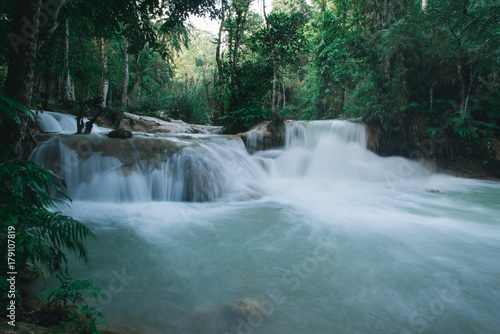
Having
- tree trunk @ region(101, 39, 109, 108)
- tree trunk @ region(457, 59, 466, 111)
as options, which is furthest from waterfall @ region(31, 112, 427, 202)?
tree trunk @ region(101, 39, 109, 108)

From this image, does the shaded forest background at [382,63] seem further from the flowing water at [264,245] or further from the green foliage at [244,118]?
the flowing water at [264,245]

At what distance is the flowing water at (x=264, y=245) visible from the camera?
1.89 metres

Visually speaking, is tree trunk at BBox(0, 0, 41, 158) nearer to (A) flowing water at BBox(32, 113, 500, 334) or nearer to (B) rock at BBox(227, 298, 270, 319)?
(A) flowing water at BBox(32, 113, 500, 334)

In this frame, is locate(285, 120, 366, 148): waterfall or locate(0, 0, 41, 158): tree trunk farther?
→ locate(285, 120, 366, 148): waterfall

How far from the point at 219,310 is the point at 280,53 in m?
11.2

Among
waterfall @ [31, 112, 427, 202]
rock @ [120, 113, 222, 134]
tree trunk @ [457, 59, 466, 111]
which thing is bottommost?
waterfall @ [31, 112, 427, 202]

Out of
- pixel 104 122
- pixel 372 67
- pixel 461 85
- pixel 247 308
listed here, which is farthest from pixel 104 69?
pixel 461 85

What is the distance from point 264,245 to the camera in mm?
3232

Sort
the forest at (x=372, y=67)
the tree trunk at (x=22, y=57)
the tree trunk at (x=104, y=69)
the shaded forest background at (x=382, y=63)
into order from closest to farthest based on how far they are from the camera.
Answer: the tree trunk at (x=22, y=57) < the forest at (x=372, y=67) < the shaded forest background at (x=382, y=63) < the tree trunk at (x=104, y=69)

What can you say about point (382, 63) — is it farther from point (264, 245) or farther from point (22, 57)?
point (22, 57)

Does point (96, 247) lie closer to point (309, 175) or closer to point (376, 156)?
point (309, 175)

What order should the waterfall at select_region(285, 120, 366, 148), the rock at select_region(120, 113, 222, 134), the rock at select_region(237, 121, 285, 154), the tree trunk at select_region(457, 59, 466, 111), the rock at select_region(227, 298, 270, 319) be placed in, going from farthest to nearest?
the rock at select_region(120, 113, 222, 134) → the waterfall at select_region(285, 120, 366, 148) → the rock at select_region(237, 121, 285, 154) → the tree trunk at select_region(457, 59, 466, 111) → the rock at select_region(227, 298, 270, 319)

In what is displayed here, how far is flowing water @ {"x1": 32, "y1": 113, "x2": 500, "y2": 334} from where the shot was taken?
6.20ft

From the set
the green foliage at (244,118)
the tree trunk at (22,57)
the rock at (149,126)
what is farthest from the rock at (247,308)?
the rock at (149,126)
